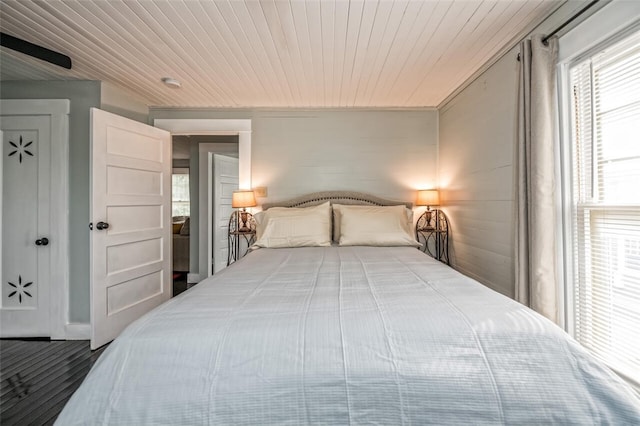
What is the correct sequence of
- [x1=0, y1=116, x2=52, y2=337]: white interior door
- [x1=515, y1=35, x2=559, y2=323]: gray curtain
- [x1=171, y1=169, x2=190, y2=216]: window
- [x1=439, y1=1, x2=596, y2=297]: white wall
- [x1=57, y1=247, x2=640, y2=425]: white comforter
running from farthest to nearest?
[x1=171, y1=169, x2=190, y2=216]: window, [x1=0, y1=116, x2=52, y2=337]: white interior door, [x1=439, y1=1, x2=596, y2=297]: white wall, [x1=515, y1=35, x2=559, y2=323]: gray curtain, [x1=57, y1=247, x2=640, y2=425]: white comforter

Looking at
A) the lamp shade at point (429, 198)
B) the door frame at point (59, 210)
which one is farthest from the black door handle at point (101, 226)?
the lamp shade at point (429, 198)

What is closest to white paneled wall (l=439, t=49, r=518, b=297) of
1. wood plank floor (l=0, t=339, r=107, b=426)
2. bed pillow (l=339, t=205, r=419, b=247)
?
bed pillow (l=339, t=205, r=419, b=247)

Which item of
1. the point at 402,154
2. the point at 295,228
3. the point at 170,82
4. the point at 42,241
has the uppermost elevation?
the point at 170,82

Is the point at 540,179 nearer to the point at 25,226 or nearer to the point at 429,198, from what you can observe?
the point at 429,198

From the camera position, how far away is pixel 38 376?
207 cm

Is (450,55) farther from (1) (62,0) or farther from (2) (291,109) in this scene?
(1) (62,0)

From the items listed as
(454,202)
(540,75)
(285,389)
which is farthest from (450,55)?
(285,389)

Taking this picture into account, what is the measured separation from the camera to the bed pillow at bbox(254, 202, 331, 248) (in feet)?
9.27

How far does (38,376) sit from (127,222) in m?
1.37

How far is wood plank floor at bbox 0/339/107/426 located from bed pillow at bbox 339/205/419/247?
2.38m

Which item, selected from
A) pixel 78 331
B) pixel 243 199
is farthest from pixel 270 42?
pixel 78 331

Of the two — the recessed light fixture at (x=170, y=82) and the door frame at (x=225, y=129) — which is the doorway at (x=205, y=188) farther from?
the recessed light fixture at (x=170, y=82)

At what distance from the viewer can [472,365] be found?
0.87 metres

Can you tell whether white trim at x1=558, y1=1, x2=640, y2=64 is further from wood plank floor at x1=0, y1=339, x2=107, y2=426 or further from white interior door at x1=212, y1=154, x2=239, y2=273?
white interior door at x1=212, y1=154, x2=239, y2=273
